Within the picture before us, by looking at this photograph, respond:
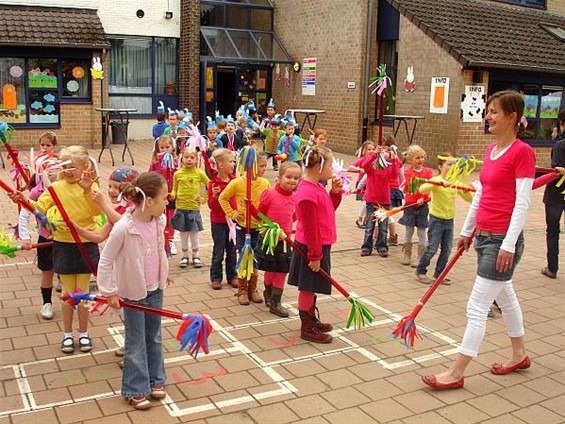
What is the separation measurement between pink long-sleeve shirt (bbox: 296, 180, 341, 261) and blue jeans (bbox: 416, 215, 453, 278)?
7.48 ft

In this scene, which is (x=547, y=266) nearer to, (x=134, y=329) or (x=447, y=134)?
(x=134, y=329)

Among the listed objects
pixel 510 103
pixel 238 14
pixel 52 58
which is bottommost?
pixel 510 103

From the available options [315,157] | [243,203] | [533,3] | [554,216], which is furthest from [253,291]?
[533,3]

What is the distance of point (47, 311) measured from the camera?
597 centimetres

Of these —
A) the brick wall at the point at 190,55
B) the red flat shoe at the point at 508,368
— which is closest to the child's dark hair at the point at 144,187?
the red flat shoe at the point at 508,368

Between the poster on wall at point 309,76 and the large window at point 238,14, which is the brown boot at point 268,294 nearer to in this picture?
the poster on wall at point 309,76

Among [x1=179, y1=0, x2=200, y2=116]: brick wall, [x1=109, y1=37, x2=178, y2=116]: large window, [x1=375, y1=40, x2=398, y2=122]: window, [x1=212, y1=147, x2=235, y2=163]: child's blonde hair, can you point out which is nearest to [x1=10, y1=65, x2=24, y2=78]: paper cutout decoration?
[x1=109, y1=37, x2=178, y2=116]: large window

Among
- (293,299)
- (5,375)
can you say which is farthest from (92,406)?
(293,299)

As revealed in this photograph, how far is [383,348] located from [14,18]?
1726 cm

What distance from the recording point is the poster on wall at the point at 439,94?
16703mm

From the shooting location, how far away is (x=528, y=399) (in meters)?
4.64

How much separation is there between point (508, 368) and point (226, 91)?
1957 cm

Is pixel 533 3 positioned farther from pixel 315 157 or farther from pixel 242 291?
pixel 315 157

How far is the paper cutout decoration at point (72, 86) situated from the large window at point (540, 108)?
1292 cm
